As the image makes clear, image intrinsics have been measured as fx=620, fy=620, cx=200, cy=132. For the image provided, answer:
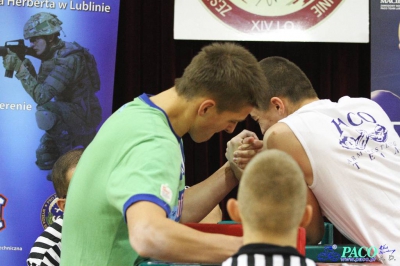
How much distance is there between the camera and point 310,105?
7.64 ft

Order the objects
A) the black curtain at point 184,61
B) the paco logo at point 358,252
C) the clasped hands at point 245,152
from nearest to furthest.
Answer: the paco logo at point 358,252 < the clasped hands at point 245,152 < the black curtain at point 184,61

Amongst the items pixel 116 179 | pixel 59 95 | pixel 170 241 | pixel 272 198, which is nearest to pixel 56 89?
pixel 59 95

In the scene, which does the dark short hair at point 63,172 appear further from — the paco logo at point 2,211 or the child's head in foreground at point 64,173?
the paco logo at point 2,211

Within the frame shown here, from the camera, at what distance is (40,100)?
365 cm

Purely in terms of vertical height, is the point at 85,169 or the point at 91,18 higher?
the point at 91,18

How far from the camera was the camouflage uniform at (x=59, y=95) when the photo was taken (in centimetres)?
363

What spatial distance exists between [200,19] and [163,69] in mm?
587

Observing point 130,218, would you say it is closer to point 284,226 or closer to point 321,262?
point 284,226

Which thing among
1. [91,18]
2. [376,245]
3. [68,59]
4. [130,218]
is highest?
[91,18]

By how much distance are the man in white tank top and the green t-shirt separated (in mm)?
560

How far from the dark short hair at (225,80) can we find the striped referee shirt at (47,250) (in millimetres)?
1088

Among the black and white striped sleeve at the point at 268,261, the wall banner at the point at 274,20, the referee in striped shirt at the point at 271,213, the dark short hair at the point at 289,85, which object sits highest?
the wall banner at the point at 274,20

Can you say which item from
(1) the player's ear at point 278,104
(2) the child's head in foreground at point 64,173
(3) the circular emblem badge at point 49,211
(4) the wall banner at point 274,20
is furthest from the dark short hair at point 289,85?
(3) the circular emblem badge at point 49,211

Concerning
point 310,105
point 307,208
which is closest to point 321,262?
point 307,208
